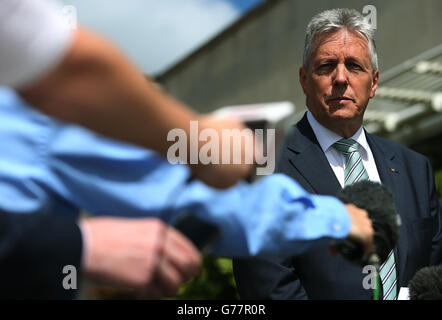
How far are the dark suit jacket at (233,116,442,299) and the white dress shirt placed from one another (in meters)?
0.02

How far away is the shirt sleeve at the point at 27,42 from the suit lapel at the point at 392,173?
1941 mm

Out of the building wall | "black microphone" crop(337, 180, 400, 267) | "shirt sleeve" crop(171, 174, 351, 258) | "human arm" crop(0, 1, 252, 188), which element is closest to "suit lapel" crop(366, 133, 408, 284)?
"black microphone" crop(337, 180, 400, 267)

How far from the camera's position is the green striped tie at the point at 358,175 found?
108 inches

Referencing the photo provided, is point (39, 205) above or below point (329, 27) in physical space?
below

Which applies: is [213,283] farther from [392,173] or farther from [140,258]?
Result: [140,258]

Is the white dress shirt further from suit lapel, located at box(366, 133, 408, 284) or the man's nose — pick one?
the man's nose

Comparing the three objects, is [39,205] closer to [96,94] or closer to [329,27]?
[96,94]

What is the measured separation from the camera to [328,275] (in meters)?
2.72

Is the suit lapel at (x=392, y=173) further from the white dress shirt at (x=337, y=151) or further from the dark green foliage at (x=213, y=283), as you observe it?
the dark green foliage at (x=213, y=283)

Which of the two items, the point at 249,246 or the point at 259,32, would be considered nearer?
the point at 249,246

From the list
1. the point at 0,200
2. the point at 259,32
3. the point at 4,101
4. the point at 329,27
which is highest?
the point at 259,32
